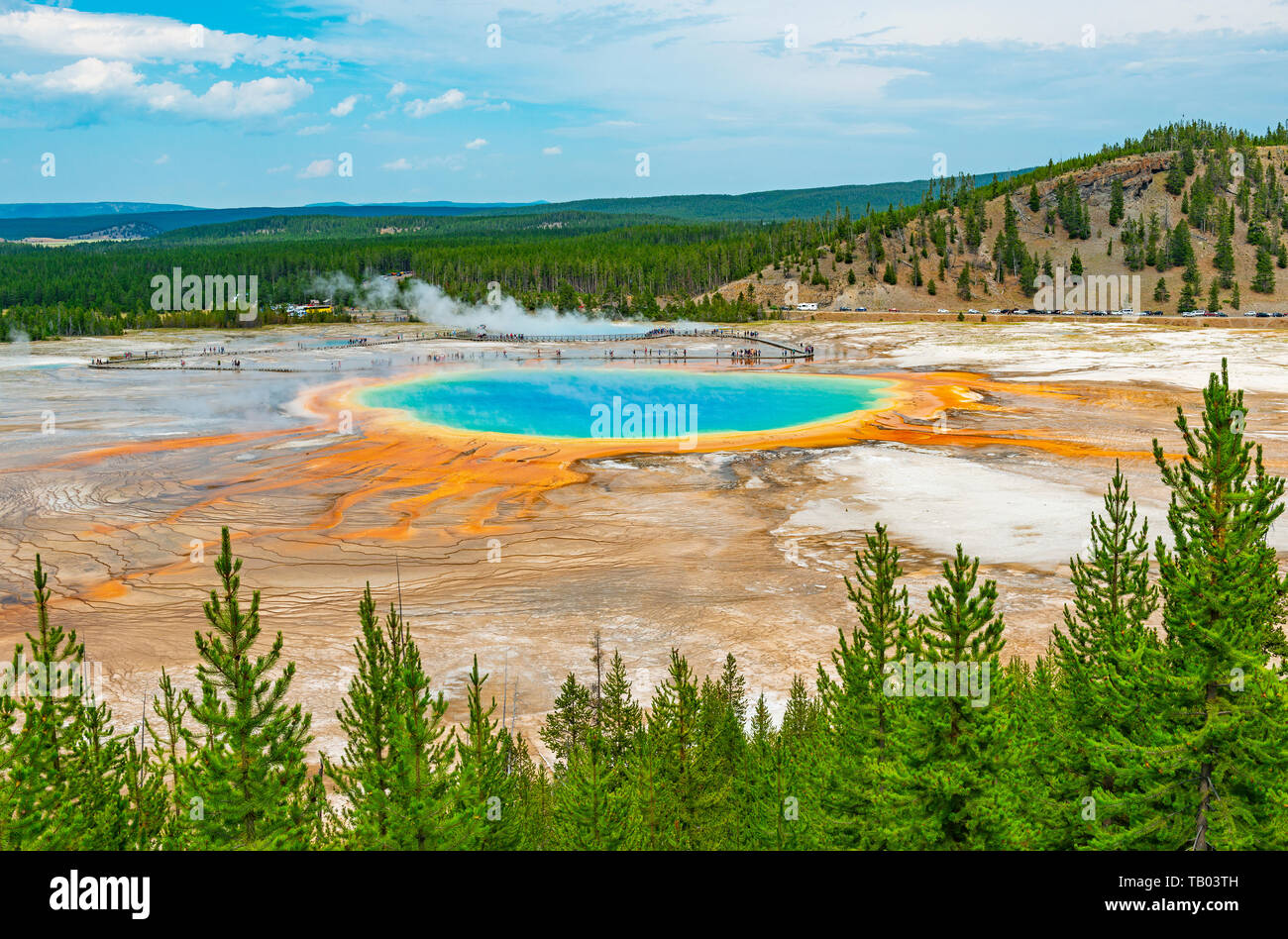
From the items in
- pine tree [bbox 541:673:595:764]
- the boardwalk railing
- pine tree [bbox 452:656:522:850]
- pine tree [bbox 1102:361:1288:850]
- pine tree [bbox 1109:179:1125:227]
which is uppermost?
pine tree [bbox 1109:179:1125:227]

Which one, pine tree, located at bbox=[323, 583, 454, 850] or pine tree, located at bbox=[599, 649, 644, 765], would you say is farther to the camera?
pine tree, located at bbox=[599, 649, 644, 765]

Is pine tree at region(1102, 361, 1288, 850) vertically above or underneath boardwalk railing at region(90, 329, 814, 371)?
underneath

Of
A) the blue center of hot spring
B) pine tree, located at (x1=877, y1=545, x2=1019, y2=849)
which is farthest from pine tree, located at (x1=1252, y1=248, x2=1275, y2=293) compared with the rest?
pine tree, located at (x1=877, y1=545, x2=1019, y2=849)

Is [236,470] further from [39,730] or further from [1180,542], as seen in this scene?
[1180,542]

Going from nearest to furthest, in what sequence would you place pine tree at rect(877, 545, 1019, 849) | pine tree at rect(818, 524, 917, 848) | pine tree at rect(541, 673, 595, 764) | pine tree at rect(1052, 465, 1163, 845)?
pine tree at rect(877, 545, 1019, 849) → pine tree at rect(1052, 465, 1163, 845) → pine tree at rect(818, 524, 917, 848) → pine tree at rect(541, 673, 595, 764)

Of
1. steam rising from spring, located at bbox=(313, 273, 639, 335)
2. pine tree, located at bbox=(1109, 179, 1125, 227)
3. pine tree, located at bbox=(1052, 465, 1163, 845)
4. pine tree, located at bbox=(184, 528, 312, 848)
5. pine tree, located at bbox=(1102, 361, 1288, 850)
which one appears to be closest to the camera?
pine tree, located at bbox=(1102, 361, 1288, 850)

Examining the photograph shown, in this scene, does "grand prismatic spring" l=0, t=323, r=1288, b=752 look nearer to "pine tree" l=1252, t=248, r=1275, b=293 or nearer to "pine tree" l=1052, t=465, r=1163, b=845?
"pine tree" l=1052, t=465, r=1163, b=845

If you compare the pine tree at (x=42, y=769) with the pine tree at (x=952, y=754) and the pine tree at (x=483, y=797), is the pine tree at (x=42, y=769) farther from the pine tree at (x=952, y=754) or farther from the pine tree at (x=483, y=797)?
the pine tree at (x=952, y=754)
